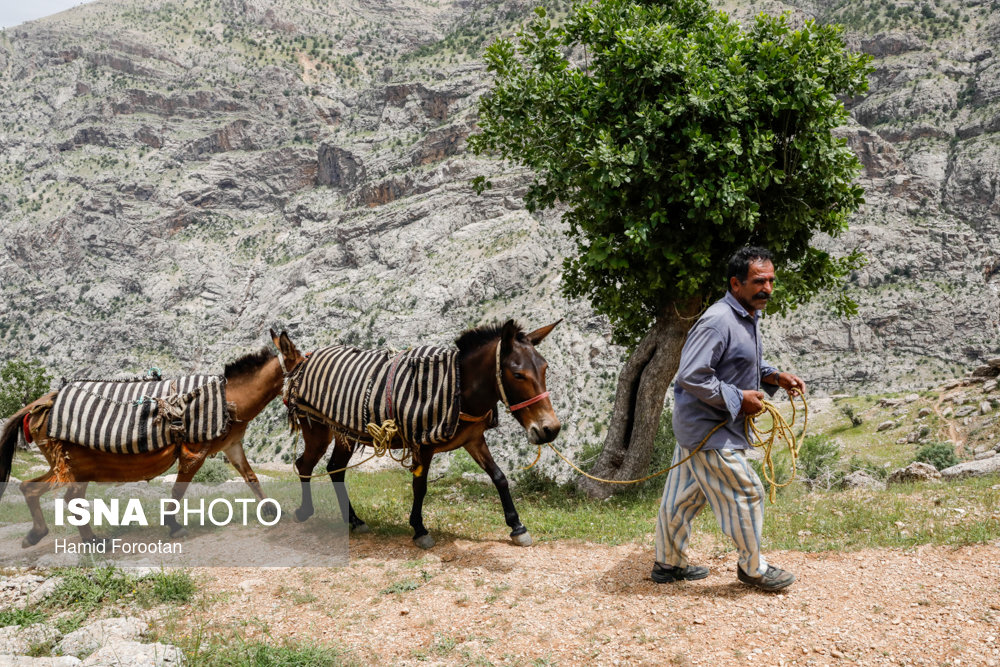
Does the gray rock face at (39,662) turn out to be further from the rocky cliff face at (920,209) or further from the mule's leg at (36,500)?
the rocky cliff face at (920,209)

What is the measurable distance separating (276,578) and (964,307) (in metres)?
113

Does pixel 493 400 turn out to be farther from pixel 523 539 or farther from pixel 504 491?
pixel 523 539

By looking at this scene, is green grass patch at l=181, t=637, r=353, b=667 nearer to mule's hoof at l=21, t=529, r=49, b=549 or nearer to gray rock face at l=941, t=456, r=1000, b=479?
mule's hoof at l=21, t=529, r=49, b=549

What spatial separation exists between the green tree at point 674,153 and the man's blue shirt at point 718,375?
418 cm

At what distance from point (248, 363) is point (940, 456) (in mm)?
20382

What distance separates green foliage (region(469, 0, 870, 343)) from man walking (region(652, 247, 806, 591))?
4.00 meters

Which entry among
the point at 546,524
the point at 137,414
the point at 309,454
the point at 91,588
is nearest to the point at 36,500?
the point at 137,414

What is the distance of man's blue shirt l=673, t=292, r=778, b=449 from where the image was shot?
466 cm

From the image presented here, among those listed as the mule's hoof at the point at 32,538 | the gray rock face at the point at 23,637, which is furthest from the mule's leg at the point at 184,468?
the gray rock face at the point at 23,637

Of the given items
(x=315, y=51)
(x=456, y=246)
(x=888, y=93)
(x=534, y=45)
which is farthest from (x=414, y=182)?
(x=534, y=45)

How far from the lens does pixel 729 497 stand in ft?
15.9

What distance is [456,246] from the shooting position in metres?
115

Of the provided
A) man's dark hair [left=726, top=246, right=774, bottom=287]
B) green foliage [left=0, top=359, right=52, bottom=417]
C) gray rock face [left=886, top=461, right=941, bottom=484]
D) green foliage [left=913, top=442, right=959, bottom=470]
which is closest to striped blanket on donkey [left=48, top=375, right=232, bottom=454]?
man's dark hair [left=726, top=246, right=774, bottom=287]

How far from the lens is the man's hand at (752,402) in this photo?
465 centimetres
